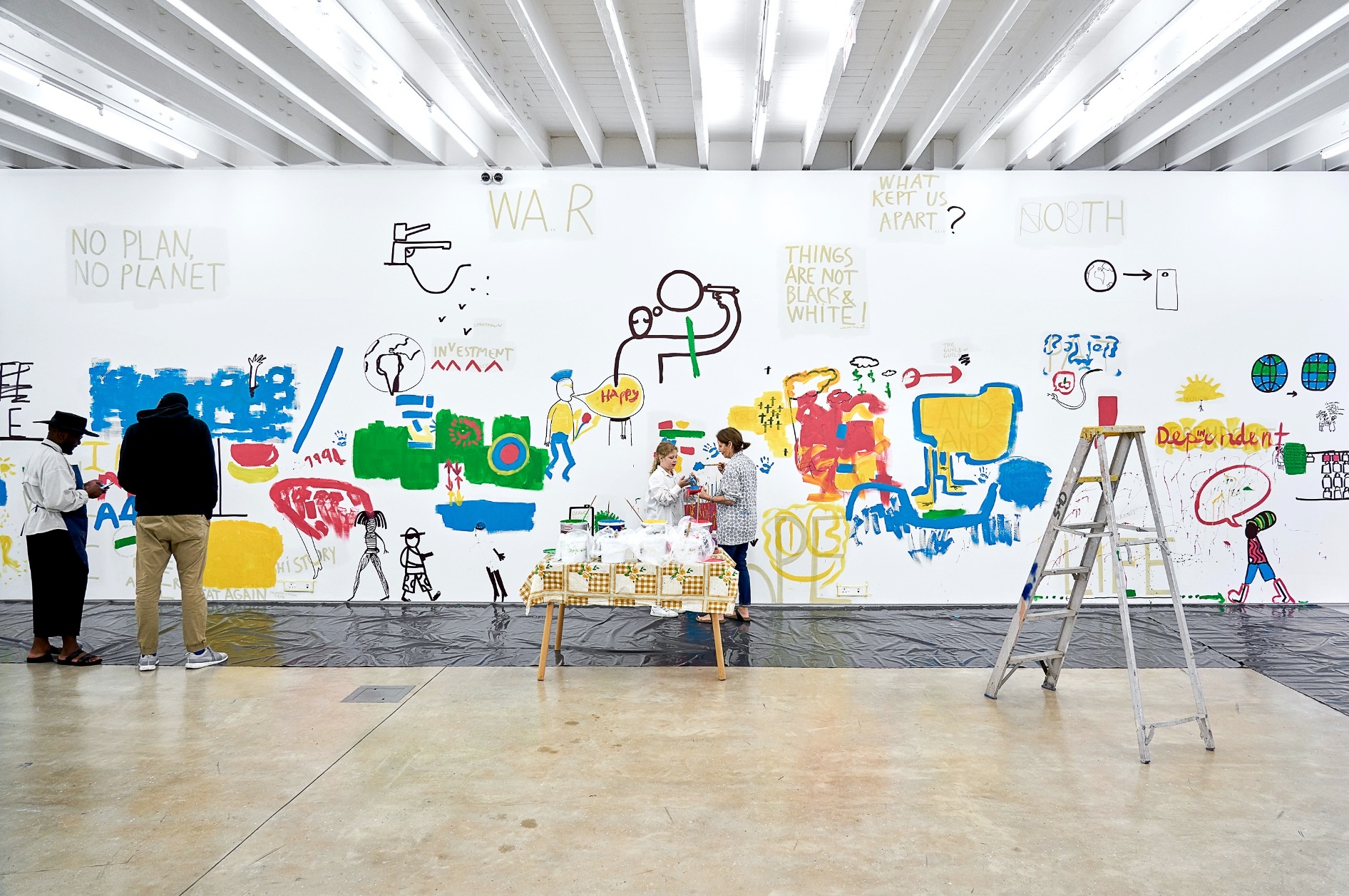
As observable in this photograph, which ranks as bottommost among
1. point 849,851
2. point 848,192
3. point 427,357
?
point 849,851

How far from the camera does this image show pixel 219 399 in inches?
248

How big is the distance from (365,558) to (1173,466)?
20.5ft

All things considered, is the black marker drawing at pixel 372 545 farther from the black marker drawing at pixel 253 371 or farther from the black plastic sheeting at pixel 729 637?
the black marker drawing at pixel 253 371

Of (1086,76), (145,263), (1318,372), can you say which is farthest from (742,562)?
(145,263)

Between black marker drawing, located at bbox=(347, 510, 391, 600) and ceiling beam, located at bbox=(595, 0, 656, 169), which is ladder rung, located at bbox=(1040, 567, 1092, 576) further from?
black marker drawing, located at bbox=(347, 510, 391, 600)

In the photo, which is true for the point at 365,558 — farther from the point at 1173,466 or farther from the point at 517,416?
the point at 1173,466

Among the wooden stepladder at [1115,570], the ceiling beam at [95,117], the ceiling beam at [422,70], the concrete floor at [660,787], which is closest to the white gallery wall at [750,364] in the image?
the ceiling beam at [422,70]

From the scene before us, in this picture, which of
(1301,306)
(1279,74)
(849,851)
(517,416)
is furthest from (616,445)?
(1301,306)

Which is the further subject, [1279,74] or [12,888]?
[1279,74]

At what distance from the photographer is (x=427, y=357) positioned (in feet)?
20.7

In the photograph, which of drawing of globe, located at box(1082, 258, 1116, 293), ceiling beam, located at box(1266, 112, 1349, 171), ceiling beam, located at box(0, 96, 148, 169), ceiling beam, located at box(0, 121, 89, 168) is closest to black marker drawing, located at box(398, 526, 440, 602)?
ceiling beam, located at box(0, 96, 148, 169)

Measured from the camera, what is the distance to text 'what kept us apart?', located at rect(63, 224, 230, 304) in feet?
20.7

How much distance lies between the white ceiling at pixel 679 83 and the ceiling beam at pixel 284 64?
0.02m

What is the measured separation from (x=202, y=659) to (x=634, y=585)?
99.4 inches
